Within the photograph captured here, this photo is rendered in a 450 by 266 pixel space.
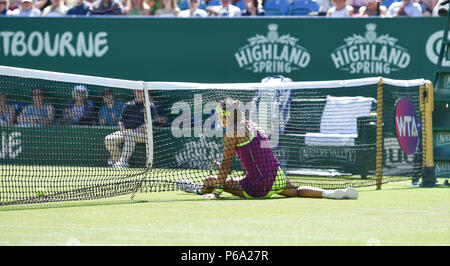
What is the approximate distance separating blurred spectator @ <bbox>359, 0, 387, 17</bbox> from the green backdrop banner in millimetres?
734

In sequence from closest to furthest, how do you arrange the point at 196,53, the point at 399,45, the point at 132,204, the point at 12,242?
the point at 12,242 < the point at 132,204 < the point at 399,45 < the point at 196,53

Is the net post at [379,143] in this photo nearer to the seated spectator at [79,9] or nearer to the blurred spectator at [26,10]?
the seated spectator at [79,9]

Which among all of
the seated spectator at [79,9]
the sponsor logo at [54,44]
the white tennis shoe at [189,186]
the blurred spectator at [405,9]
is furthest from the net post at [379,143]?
the seated spectator at [79,9]

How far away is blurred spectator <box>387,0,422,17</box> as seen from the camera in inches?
648

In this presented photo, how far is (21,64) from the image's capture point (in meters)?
17.9

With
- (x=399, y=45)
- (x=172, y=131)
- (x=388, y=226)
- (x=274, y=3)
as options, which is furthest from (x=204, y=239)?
(x=274, y=3)

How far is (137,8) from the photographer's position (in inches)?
739

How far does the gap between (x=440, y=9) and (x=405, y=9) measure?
959 mm

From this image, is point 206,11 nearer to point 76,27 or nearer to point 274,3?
point 274,3

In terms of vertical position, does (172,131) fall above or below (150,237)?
above

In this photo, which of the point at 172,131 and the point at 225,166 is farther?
the point at 172,131

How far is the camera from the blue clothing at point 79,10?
60.8 ft

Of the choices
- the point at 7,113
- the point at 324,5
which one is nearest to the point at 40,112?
the point at 7,113
